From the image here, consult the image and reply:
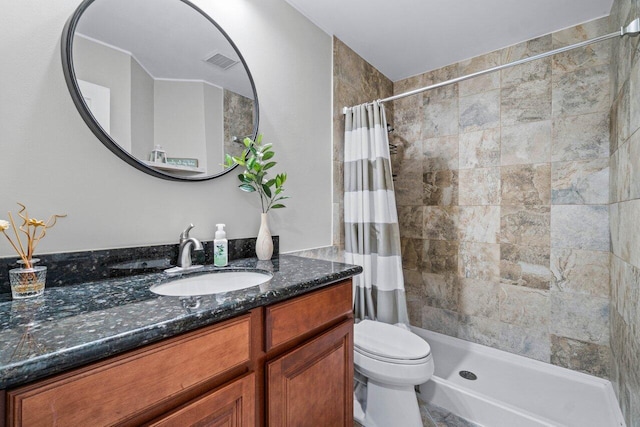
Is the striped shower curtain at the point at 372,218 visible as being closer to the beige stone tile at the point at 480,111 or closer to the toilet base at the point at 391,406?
the toilet base at the point at 391,406

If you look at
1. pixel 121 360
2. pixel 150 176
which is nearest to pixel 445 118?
pixel 150 176

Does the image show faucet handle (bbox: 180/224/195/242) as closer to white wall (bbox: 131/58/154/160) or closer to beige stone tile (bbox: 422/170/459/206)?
white wall (bbox: 131/58/154/160)

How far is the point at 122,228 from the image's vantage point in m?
1.05

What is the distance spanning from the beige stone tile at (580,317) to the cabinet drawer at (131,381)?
221cm

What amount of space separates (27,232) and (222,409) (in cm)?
76

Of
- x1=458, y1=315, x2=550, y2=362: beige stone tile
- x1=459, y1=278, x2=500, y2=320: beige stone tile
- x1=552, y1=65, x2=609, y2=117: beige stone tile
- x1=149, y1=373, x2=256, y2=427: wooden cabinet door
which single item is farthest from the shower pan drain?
x1=552, y1=65, x2=609, y2=117: beige stone tile

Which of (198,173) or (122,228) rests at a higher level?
(198,173)

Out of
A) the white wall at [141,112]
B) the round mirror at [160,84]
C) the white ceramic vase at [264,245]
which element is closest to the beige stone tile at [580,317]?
the white ceramic vase at [264,245]

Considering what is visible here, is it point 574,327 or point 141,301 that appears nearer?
point 141,301

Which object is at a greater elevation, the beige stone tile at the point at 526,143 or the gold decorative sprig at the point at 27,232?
the beige stone tile at the point at 526,143

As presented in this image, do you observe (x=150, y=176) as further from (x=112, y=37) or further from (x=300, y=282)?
(x=300, y=282)

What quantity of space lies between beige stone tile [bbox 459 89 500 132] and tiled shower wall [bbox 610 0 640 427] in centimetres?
63

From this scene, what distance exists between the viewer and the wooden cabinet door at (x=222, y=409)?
0.63m

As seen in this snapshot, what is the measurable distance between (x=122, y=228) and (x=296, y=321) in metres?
0.74
